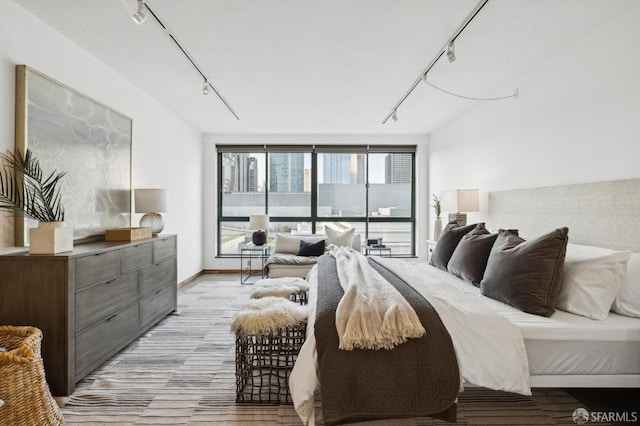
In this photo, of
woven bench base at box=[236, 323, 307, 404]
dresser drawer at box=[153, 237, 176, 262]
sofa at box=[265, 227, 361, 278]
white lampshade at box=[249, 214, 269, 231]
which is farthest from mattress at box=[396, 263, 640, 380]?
white lampshade at box=[249, 214, 269, 231]

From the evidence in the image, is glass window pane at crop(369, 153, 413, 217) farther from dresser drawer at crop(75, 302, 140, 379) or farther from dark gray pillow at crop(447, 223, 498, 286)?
dresser drawer at crop(75, 302, 140, 379)

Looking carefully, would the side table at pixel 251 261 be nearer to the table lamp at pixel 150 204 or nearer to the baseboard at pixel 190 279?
the baseboard at pixel 190 279

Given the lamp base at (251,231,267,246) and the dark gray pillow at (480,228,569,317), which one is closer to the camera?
the dark gray pillow at (480,228,569,317)

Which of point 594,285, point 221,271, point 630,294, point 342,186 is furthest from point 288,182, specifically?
point 630,294

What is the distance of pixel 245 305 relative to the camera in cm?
262

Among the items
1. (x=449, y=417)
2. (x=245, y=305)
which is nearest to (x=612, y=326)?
(x=449, y=417)

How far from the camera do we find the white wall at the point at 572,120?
2.54 metres

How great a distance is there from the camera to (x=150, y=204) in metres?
3.96

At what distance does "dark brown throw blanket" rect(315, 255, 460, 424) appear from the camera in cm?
184

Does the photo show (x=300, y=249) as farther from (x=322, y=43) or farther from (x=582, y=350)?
(x=582, y=350)

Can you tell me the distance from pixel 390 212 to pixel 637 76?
4756 millimetres

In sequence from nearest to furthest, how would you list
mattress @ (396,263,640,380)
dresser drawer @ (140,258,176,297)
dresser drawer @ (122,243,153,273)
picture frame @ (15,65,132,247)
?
mattress @ (396,263,640,380) → picture frame @ (15,65,132,247) → dresser drawer @ (122,243,153,273) → dresser drawer @ (140,258,176,297)

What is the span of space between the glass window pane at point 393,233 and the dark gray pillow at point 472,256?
3.74 metres

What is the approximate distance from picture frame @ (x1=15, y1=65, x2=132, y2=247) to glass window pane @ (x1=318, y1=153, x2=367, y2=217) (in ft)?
12.2
